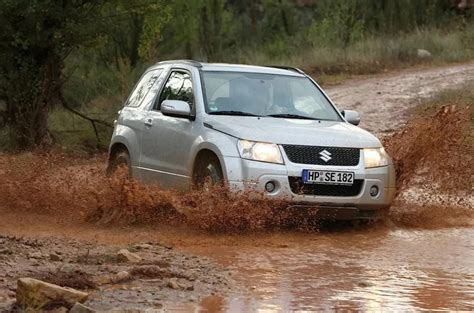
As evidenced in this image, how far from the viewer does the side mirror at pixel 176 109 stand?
11227 millimetres

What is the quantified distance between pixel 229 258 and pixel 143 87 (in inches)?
161

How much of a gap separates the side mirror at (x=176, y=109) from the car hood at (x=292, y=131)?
283 millimetres

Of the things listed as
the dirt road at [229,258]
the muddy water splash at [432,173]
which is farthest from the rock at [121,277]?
the muddy water splash at [432,173]

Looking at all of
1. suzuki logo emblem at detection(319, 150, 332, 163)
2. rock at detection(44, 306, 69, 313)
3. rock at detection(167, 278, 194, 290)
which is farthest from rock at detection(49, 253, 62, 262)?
suzuki logo emblem at detection(319, 150, 332, 163)

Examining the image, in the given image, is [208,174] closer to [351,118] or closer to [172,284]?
[351,118]

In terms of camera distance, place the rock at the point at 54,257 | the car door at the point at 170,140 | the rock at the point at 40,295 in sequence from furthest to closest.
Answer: the car door at the point at 170,140
the rock at the point at 54,257
the rock at the point at 40,295

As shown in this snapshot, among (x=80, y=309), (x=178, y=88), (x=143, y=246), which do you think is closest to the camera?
(x=80, y=309)

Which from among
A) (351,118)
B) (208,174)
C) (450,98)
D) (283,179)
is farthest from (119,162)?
(450,98)

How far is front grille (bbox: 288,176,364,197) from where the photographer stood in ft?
33.9

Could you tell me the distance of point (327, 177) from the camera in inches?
409

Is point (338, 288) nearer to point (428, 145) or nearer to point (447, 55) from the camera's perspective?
point (428, 145)

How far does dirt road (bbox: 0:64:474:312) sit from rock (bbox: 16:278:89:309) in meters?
0.13

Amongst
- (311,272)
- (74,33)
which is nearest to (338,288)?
(311,272)

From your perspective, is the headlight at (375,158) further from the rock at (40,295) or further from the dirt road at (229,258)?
the rock at (40,295)
